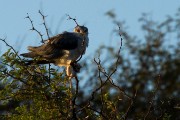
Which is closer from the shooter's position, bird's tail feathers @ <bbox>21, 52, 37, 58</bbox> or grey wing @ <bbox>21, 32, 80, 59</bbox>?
bird's tail feathers @ <bbox>21, 52, 37, 58</bbox>

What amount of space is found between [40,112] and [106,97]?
569 mm

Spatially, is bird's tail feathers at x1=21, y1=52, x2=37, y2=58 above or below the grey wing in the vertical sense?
below

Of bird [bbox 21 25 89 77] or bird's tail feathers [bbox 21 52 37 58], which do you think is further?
bird [bbox 21 25 89 77]

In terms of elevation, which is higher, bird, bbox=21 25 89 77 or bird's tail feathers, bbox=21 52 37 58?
bird, bbox=21 25 89 77

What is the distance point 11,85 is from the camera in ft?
18.1

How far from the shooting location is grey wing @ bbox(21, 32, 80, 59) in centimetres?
675

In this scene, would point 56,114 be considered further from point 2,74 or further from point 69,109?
point 2,74

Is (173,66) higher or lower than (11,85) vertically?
higher

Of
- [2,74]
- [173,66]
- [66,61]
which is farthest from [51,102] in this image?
[173,66]

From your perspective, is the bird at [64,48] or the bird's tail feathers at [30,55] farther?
the bird at [64,48]

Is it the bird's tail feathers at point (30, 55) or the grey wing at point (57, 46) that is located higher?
the grey wing at point (57, 46)

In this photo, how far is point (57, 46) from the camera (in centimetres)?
708

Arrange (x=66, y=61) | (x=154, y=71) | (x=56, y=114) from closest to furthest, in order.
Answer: (x=56, y=114)
(x=66, y=61)
(x=154, y=71)

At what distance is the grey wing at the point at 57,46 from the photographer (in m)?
6.75
